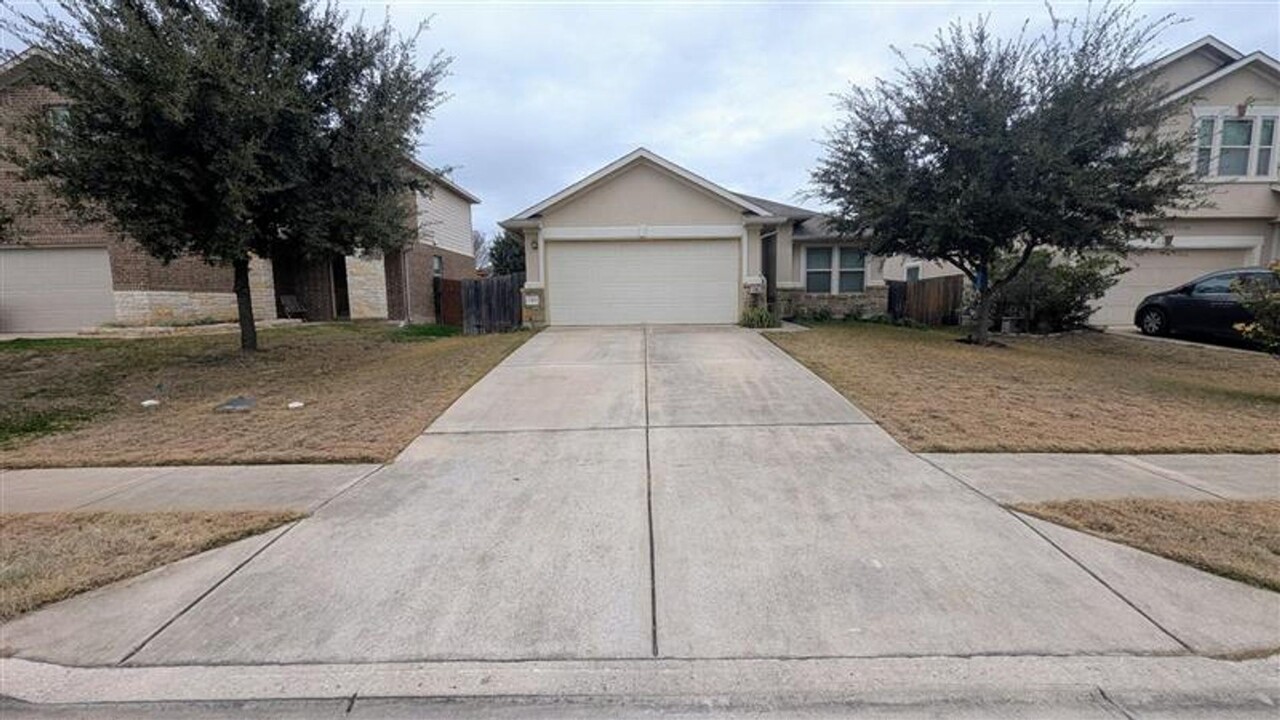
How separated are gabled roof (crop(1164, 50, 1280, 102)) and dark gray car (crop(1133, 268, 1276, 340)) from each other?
5341mm

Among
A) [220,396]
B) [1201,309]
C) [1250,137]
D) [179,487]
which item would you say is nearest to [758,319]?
[1201,309]

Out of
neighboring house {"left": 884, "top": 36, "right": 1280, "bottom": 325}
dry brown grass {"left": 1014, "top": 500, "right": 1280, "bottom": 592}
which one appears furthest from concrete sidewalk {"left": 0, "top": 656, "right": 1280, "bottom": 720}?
neighboring house {"left": 884, "top": 36, "right": 1280, "bottom": 325}

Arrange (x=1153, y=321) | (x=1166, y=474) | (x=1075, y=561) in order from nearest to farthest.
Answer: (x=1075, y=561)
(x=1166, y=474)
(x=1153, y=321)

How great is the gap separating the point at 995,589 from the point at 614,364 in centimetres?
740

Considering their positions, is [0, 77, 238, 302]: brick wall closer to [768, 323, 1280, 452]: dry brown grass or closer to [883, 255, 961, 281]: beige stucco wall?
[768, 323, 1280, 452]: dry brown grass

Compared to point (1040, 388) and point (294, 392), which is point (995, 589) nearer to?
point (1040, 388)

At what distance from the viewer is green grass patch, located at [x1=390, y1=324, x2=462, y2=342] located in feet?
53.7

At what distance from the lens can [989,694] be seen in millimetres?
2656

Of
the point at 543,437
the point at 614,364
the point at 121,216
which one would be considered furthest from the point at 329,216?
the point at 543,437

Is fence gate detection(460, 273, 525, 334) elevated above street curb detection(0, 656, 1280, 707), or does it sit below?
above

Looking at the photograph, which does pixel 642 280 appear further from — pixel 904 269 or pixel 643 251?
pixel 904 269

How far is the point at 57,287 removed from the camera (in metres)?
16.5

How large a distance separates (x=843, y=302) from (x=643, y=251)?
267 inches

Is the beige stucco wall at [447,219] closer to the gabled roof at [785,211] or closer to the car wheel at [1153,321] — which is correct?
the gabled roof at [785,211]
